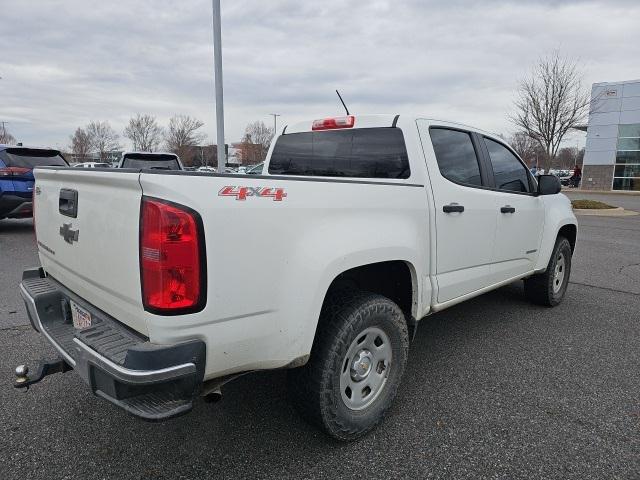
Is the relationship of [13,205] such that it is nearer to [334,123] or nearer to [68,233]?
[68,233]

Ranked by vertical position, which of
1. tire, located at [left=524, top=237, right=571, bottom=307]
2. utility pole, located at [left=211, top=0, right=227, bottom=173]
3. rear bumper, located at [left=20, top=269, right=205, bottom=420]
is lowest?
tire, located at [left=524, top=237, right=571, bottom=307]

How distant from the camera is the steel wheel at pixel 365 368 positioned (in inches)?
101

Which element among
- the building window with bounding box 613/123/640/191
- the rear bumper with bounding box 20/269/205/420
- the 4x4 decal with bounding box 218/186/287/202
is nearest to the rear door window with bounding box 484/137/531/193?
the 4x4 decal with bounding box 218/186/287/202

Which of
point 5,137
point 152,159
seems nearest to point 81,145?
point 5,137

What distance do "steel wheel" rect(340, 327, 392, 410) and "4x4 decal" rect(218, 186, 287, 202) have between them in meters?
0.93

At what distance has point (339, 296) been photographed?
8.51 ft

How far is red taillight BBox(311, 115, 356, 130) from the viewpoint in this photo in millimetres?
3512

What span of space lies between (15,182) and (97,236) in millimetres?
8558

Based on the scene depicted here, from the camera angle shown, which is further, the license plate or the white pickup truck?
the license plate

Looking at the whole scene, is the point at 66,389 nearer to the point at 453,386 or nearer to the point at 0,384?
the point at 0,384

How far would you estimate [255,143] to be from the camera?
3007 inches

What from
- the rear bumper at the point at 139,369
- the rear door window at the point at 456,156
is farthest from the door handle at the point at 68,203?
the rear door window at the point at 456,156

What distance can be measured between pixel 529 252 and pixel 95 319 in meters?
3.79

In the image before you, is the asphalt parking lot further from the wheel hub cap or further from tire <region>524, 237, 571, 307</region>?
tire <region>524, 237, 571, 307</region>
